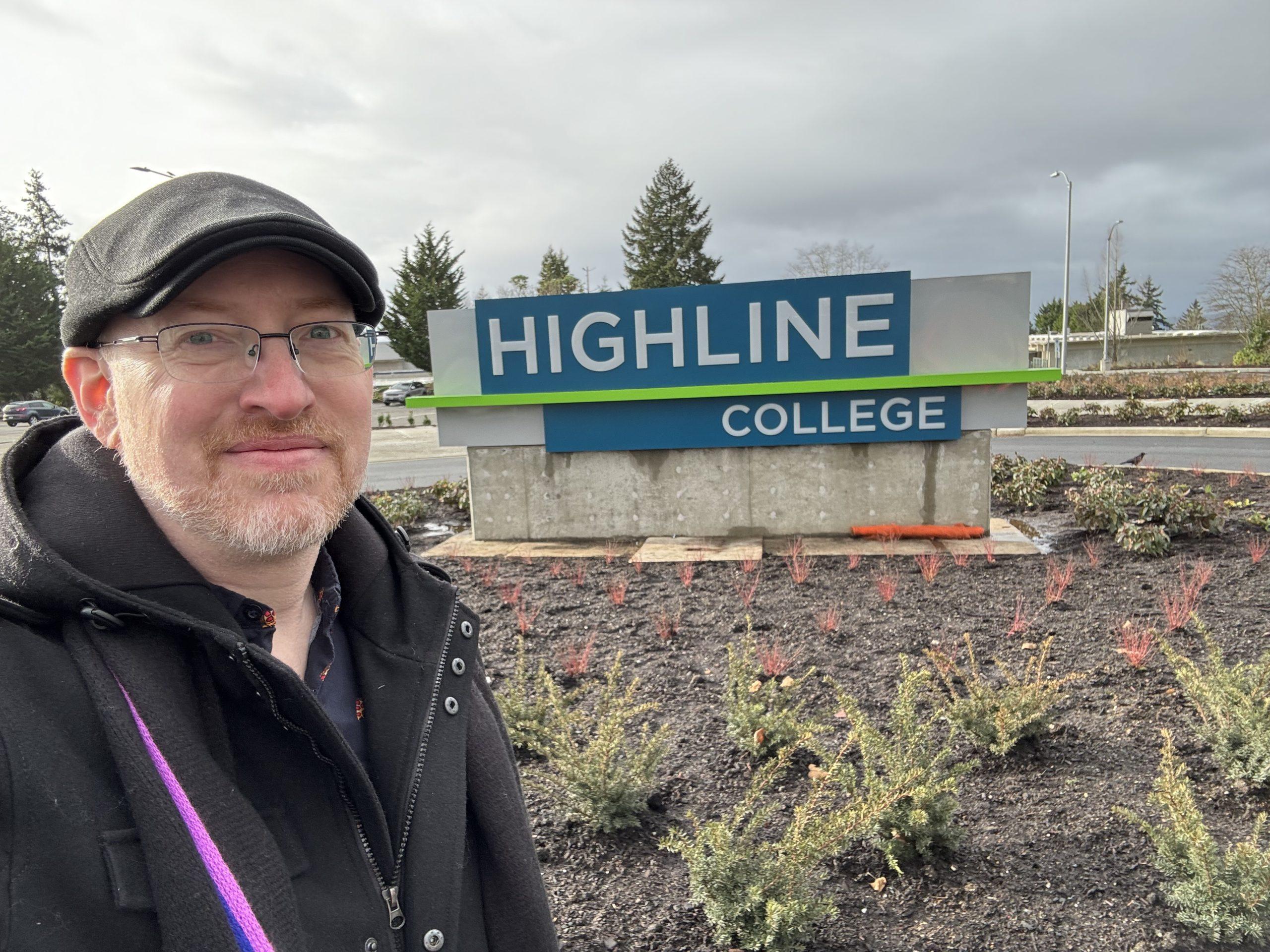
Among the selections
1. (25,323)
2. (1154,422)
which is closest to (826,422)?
(1154,422)

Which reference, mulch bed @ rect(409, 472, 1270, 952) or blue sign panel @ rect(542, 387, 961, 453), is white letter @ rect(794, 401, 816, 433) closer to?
blue sign panel @ rect(542, 387, 961, 453)

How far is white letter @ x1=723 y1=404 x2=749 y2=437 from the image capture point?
24.4 feet

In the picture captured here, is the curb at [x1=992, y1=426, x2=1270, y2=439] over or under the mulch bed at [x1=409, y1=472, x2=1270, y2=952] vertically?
over

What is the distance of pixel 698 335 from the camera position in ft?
24.0

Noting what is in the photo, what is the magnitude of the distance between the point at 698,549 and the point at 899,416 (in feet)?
6.93

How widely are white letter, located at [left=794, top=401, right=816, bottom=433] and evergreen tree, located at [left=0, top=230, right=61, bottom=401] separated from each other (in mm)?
53805

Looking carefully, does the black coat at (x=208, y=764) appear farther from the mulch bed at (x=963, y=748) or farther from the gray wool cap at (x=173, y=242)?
the mulch bed at (x=963, y=748)

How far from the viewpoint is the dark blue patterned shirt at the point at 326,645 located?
1.41 m

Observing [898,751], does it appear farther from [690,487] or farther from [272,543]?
[690,487]

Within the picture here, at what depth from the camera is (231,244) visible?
1245mm

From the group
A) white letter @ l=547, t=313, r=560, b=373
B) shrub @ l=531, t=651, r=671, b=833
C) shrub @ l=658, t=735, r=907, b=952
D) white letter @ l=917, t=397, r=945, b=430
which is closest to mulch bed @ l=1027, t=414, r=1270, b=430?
white letter @ l=917, t=397, r=945, b=430

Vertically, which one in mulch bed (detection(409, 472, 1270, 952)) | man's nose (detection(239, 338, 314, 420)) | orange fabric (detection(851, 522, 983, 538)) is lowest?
mulch bed (detection(409, 472, 1270, 952))

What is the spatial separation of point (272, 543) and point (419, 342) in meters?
49.7

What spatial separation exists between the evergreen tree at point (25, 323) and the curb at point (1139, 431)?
171 feet
